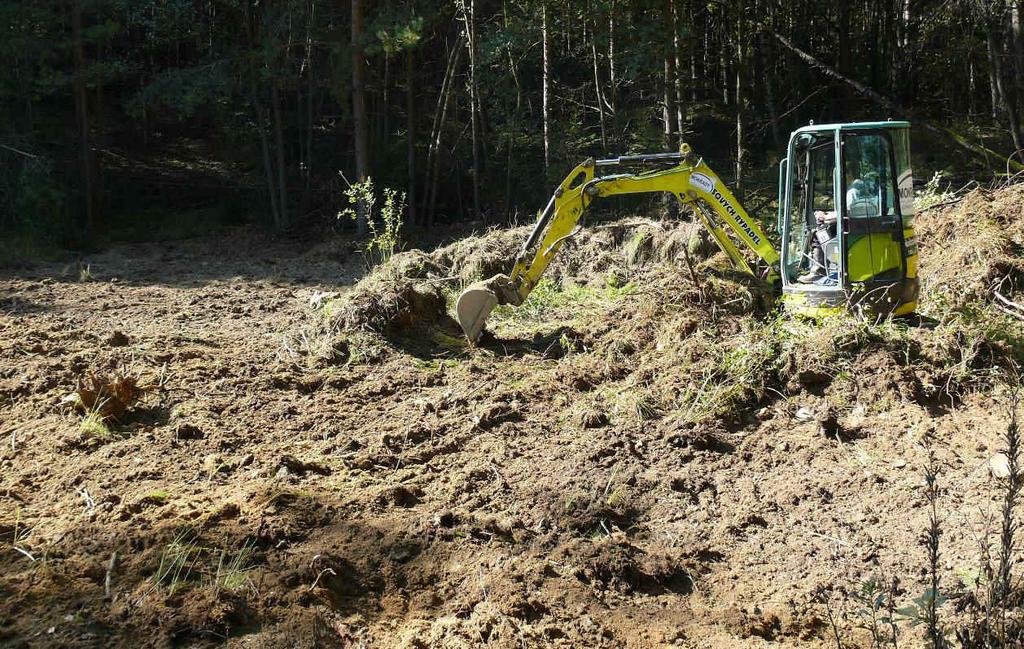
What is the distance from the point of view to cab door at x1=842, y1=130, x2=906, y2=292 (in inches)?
283

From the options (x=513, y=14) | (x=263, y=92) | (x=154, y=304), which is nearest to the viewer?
(x=154, y=304)

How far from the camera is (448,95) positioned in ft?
52.3

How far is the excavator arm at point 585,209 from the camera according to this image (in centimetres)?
814

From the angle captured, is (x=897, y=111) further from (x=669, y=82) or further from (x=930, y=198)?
(x=930, y=198)

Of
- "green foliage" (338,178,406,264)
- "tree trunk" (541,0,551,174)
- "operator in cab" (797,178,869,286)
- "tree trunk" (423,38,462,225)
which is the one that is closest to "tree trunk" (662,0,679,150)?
"tree trunk" (541,0,551,174)

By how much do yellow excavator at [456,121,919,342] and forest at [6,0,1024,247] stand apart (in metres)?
5.34

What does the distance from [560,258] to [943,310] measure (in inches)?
190

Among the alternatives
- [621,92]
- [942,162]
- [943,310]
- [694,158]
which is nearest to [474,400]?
[694,158]

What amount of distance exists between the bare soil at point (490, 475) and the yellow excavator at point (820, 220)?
36cm

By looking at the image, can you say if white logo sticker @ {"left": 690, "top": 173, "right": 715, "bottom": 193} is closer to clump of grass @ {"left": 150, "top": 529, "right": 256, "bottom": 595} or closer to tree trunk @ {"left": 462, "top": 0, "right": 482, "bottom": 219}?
clump of grass @ {"left": 150, "top": 529, "right": 256, "bottom": 595}

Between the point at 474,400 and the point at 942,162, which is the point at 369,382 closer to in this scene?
the point at 474,400

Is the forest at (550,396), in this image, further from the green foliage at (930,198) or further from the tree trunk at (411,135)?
the tree trunk at (411,135)

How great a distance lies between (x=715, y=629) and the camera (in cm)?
430

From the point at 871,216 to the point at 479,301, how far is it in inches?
133
